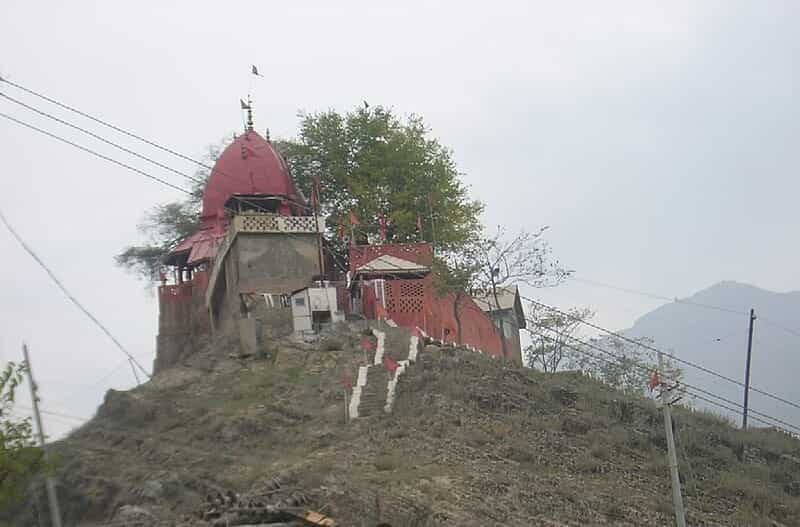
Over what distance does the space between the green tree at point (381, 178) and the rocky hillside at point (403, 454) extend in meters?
11.7

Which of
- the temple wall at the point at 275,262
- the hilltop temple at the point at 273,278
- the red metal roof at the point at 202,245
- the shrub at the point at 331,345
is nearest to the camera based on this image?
the shrub at the point at 331,345

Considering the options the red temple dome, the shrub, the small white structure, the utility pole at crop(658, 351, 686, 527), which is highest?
the red temple dome

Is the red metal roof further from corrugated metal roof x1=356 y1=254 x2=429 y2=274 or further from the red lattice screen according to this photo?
corrugated metal roof x1=356 y1=254 x2=429 y2=274

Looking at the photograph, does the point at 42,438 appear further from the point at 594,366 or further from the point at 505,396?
the point at 594,366

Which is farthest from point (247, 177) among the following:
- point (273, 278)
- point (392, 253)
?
point (392, 253)

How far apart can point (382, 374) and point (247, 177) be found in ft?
49.5

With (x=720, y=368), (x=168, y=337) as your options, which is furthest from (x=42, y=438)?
(x=720, y=368)

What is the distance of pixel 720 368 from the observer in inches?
7790

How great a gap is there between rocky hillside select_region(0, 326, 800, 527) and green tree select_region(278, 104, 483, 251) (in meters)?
11.7

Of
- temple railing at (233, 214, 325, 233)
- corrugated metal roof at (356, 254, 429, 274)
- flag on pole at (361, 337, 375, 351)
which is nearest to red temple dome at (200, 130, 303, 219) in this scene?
temple railing at (233, 214, 325, 233)

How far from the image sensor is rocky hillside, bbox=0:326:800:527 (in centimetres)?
2008

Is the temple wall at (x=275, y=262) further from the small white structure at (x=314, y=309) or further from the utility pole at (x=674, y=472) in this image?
the utility pole at (x=674, y=472)

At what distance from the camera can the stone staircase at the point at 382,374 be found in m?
26.7

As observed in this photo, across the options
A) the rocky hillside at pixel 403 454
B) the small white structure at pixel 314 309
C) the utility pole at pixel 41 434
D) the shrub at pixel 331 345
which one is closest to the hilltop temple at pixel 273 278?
the small white structure at pixel 314 309
